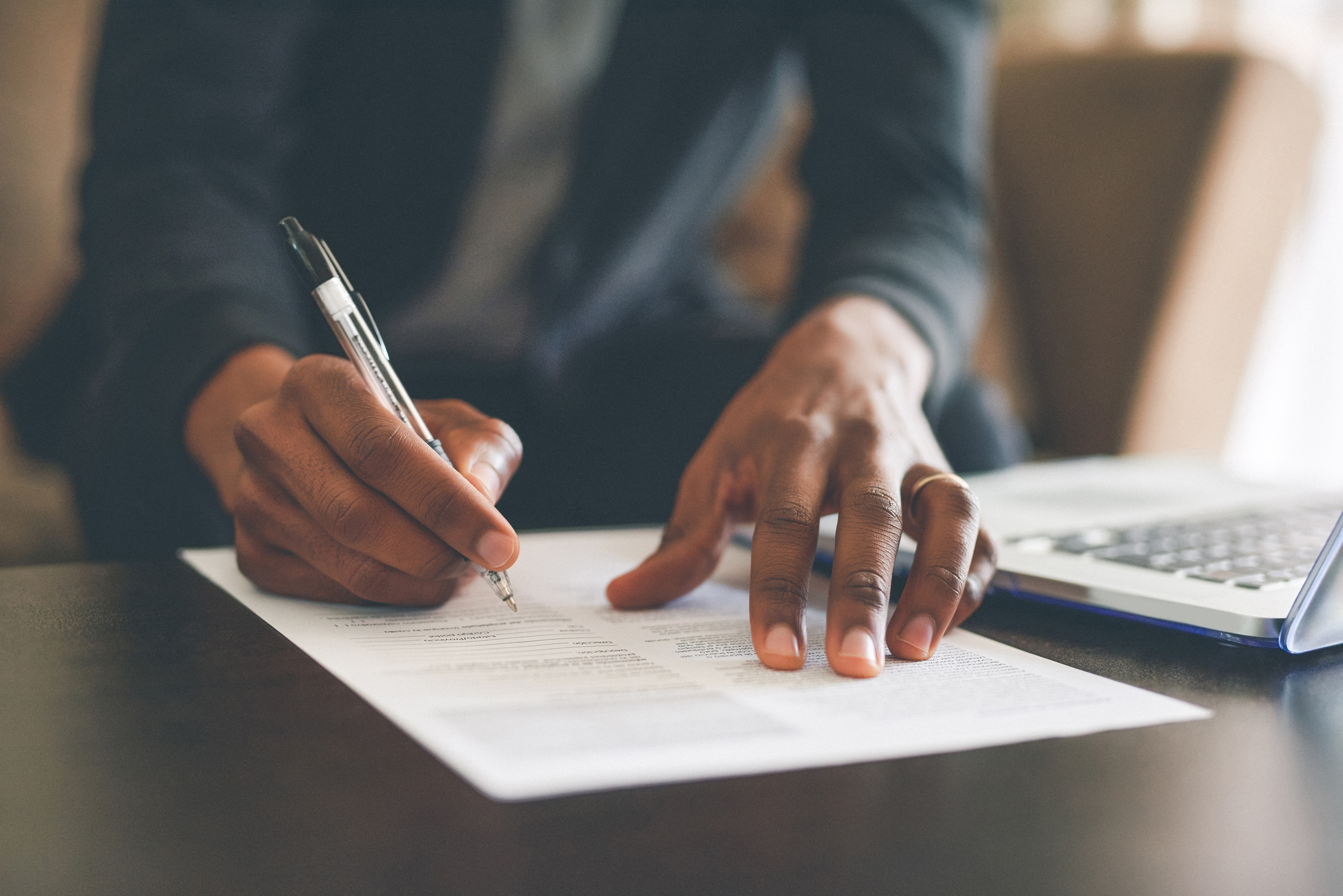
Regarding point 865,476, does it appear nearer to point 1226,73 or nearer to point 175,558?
point 175,558

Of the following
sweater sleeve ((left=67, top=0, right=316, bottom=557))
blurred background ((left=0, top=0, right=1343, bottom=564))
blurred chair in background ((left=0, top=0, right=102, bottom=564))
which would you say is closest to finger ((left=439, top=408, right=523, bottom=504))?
sweater sleeve ((left=67, top=0, right=316, bottom=557))

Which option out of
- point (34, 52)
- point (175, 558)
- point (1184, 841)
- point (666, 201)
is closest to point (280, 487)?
point (175, 558)

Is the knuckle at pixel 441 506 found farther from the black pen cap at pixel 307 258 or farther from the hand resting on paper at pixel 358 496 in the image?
the black pen cap at pixel 307 258

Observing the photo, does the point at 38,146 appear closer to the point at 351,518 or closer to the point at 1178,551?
the point at 351,518

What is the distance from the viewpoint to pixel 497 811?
9.7 inches

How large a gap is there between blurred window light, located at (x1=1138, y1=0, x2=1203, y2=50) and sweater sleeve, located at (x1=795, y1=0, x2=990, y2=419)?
1.84 meters

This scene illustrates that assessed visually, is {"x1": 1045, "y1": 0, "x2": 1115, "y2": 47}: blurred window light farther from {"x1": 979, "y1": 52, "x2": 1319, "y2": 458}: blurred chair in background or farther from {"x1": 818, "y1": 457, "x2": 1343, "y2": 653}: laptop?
{"x1": 818, "y1": 457, "x2": 1343, "y2": 653}: laptop

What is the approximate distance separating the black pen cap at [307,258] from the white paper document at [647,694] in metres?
0.15

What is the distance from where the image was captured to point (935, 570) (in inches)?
16.0

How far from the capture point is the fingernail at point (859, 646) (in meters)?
0.36

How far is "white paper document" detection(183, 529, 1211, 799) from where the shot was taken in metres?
0.28

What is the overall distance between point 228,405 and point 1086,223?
1584 millimetres

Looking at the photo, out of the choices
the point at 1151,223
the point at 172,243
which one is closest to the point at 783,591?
the point at 172,243

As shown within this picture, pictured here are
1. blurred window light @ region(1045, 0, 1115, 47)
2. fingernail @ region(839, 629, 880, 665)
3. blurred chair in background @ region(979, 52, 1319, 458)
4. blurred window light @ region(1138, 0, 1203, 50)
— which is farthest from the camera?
blurred window light @ region(1045, 0, 1115, 47)
